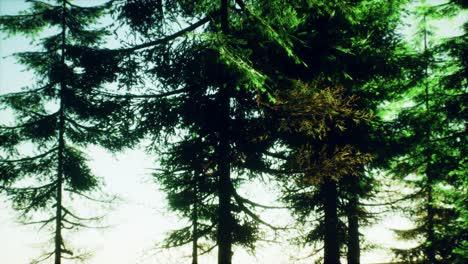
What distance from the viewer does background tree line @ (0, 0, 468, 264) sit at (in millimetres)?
7059

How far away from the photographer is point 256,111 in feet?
26.9

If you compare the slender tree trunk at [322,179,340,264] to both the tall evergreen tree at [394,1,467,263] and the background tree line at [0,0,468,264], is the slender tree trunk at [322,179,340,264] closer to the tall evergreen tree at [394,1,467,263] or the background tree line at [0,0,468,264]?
the background tree line at [0,0,468,264]

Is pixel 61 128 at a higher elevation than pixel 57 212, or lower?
higher

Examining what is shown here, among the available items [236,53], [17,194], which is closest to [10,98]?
[17,194]

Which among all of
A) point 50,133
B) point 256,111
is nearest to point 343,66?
point 256,111

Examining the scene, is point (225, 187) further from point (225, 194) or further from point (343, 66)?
point (343, 66)

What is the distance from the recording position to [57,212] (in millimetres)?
11656

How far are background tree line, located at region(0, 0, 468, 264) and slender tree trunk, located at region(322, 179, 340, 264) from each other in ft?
0.12

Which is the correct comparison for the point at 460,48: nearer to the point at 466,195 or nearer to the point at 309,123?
the point at 466,195

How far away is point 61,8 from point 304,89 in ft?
35.2

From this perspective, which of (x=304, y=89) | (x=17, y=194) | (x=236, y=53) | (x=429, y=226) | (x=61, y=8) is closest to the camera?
(x=236, y=53)

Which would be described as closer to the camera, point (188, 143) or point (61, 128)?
point (188, 143)

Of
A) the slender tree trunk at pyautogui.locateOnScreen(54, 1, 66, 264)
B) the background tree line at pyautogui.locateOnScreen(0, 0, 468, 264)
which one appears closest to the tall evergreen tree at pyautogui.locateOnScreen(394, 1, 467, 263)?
the background tree line at pyautogui.locateOnScreen(0, 0, 468, 264)

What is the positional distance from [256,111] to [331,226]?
14.8ft
